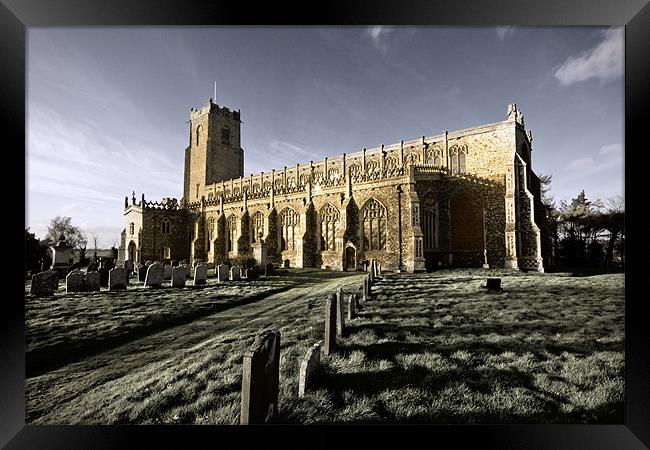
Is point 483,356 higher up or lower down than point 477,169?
lower down

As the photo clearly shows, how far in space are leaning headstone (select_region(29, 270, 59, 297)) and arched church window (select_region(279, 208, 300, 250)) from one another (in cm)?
1109

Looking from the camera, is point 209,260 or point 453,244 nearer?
point 453,244

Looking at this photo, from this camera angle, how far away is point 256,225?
736 inches

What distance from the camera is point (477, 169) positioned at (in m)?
16.7

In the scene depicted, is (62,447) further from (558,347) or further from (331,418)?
(558,347)

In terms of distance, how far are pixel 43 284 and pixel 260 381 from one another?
6.88 m

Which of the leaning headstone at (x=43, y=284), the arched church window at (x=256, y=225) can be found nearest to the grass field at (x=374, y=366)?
the leaning headstone at (x=43, y=284)

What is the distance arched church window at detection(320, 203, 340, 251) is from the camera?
49.0 ft

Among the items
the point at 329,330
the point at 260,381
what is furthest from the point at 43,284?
the point at 260,381

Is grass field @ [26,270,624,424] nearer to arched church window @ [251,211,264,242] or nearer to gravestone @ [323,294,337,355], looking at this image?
gravestone @ [323,294,337,355]

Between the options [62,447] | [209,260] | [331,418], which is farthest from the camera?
[209,260]
